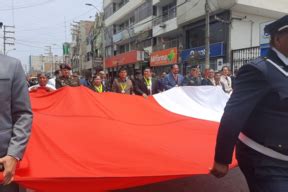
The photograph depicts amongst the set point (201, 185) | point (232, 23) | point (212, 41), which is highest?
point (232, 23)

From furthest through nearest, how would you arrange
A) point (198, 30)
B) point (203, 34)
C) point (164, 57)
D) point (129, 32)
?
point (129, 32) → point (164, 57) → point (198, 30) → point (203, 34)

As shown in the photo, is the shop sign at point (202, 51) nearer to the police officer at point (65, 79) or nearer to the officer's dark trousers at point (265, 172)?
the police officer at point (65, 79)

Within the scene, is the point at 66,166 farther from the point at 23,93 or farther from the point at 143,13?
the point at 143,13

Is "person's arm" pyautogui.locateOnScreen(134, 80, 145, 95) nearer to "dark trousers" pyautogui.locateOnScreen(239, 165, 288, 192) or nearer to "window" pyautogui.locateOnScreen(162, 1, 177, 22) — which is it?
"dark trousers" pyautogui.locateOnScreen(239, 165, 288, 192)

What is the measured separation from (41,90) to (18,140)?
640 centimetres

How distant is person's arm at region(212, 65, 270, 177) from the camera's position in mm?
2336

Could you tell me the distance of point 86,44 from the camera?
82500 millimetres

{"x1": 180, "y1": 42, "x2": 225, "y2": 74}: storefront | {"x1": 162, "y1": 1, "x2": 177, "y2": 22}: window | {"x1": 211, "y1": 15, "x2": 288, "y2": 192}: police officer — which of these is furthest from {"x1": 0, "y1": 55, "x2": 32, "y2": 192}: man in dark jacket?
{"x1": 162, "y1": 1, "x2": 177, "y2": 22}: window

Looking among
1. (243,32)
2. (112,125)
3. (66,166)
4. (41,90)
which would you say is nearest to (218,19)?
(243,32)

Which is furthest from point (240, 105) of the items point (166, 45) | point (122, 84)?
→ point (166, 45)

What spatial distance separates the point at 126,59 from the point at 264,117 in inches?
1666

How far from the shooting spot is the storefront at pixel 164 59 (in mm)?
30881

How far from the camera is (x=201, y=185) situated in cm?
568

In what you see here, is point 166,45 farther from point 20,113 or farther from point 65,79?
point 20,113
